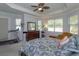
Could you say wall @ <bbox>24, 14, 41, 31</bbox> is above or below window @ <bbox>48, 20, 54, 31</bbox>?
above

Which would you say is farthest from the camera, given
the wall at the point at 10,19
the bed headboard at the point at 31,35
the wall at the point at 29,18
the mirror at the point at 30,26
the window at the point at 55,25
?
the wall at the point at 10,19

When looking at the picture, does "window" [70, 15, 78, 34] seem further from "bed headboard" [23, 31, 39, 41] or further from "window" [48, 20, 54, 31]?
"bed headboard" [23, 31, 39, 41]

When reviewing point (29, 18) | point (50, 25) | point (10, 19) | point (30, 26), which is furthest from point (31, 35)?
point (10, 19)

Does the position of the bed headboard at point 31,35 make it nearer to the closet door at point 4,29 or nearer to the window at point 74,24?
the window at point 74,24

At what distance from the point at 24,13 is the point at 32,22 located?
0.63 m

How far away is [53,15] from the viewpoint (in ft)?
15.2

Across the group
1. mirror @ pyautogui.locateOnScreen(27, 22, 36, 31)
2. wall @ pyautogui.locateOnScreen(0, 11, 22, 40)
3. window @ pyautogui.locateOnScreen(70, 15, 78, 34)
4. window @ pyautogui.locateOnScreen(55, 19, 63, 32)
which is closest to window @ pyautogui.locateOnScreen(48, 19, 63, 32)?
window @ pyautogui.locateOnScreen(55, 19, 63, 32)

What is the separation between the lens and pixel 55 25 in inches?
182

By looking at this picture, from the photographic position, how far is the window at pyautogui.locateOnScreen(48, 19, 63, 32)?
461 centimetres

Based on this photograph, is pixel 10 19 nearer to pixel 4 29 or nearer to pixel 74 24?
pixel 4 29

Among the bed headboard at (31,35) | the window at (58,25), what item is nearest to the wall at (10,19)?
the bed headboard at (31,35)

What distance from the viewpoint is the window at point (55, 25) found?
4605 mm

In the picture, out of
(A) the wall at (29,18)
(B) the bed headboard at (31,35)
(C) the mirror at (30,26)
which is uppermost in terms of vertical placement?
(A) the wall at (29,18)

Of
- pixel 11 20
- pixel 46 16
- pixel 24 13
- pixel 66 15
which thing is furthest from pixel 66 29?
pixel 11 20
